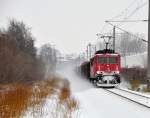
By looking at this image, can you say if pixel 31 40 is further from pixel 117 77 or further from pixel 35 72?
pixel 117 77

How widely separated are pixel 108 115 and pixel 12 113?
4344 mm

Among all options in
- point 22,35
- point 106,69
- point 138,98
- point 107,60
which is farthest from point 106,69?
point 22,35

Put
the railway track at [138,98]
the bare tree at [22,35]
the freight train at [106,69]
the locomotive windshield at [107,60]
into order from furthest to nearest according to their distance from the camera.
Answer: the bare tree at [22,35]
the locomotive windshield at [107,60]
the freight train at [106,69]
the railway track at [138,98]

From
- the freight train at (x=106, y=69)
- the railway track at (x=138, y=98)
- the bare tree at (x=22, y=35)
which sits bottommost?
the railway track at (x=138, y=98)

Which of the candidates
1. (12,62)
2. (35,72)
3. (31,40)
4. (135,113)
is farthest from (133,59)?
(135,113)

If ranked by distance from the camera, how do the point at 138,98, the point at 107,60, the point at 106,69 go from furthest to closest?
the point at 107,60 → the point at 106,69 → the point at 138,98

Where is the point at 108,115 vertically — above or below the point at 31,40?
below

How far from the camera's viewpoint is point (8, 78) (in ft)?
136

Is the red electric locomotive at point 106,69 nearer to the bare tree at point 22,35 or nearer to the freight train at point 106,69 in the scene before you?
the freight train at point 106,69

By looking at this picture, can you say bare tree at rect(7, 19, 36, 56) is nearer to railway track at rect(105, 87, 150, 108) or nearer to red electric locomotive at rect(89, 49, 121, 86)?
red electric locomotive at rect(89, 49, 121, 86)

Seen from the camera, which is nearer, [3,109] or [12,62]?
[3,109]

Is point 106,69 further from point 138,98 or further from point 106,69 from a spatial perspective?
point 138,98

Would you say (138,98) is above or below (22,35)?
below

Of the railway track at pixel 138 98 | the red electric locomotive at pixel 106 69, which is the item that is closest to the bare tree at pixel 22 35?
the red electric locomotive at pixel 106 69
